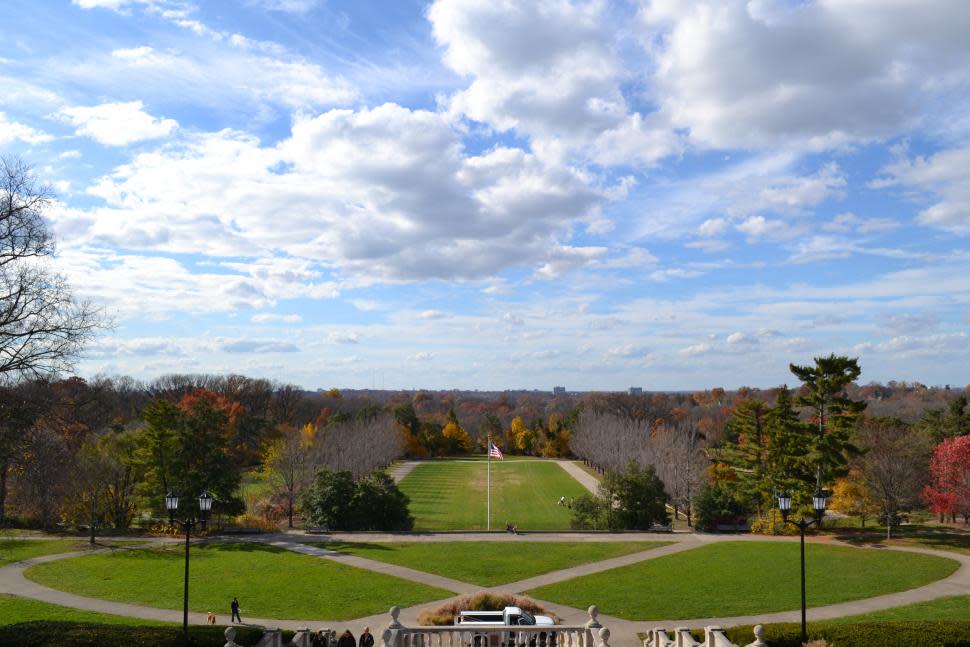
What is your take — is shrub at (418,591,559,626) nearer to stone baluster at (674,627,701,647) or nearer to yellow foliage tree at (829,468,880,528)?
stone baluster at (674,627,701,647)

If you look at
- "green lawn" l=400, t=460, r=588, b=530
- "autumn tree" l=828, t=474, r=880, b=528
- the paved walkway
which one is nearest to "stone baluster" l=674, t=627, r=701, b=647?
"autumn tree" l=828, t=474, r=880, b=528

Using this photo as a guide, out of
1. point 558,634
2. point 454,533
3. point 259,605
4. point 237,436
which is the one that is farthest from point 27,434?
point 237,436

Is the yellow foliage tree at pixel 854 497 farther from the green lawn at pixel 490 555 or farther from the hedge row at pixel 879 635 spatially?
the hedge row at pixel 879 635

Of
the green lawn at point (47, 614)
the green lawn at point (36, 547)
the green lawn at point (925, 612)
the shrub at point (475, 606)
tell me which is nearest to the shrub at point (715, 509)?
the green lawn at point (925, 612)

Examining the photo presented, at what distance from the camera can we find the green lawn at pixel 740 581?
26.4 meters

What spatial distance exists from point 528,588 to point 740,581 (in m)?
9.83

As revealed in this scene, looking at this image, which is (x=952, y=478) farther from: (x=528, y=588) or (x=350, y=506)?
(x=350, y=506)

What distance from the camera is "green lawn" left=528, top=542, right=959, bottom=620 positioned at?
86.6 ft

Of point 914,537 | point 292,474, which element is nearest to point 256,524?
point 292,474

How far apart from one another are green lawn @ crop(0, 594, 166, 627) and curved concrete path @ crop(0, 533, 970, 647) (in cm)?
72

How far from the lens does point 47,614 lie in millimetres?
23984

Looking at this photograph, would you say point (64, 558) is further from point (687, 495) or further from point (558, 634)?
point (687, 495)

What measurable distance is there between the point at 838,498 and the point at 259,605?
1489 inches

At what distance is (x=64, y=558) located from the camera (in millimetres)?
34562
